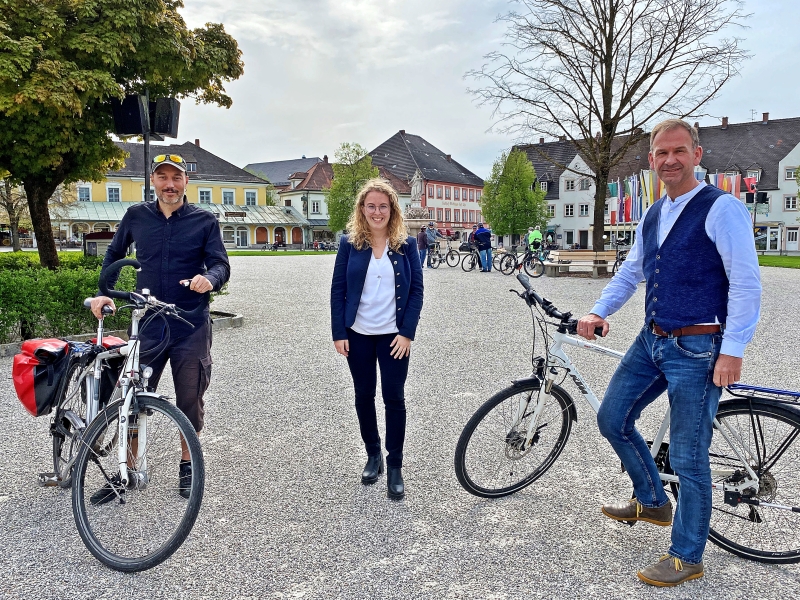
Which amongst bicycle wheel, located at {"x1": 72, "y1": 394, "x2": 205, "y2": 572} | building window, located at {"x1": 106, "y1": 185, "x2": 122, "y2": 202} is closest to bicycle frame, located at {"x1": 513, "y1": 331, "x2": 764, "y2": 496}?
bicycle wheel, located at {"x1": 72, "y1": 394, "x2": 205, "y2": 572}

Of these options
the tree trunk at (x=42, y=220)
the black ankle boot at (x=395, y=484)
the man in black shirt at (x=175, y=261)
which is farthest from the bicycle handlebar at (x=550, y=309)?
the tree trunk at (x=42, y=220)

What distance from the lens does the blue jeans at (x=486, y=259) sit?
24516 millimetres

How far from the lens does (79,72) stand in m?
9.41

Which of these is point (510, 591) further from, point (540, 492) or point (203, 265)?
point (203, 265)

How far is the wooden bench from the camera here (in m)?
22.5

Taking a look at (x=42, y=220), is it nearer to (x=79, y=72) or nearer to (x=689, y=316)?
(x=79, y=72)

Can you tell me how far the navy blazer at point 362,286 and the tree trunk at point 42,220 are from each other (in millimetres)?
10379

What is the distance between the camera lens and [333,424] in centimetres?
541

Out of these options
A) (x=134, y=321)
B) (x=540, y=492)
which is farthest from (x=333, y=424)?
(x=134, y=321)

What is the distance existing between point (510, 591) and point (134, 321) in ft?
7.37

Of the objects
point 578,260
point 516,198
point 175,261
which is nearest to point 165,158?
point 175,261

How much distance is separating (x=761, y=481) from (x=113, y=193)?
71.3 m

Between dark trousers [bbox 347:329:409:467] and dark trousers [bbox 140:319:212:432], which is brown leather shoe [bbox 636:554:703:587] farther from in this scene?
dark trousers [bbox 140:319:212:432]

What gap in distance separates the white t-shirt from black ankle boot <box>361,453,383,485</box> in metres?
0.90
